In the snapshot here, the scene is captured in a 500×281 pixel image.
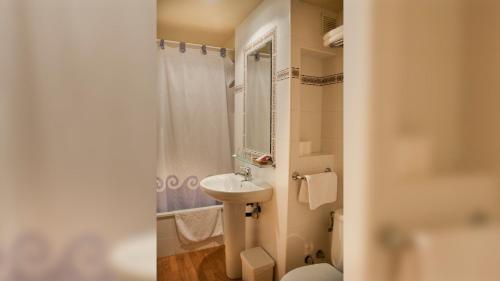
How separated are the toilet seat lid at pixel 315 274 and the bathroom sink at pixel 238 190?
577mm

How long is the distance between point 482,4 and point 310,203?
5.01ft

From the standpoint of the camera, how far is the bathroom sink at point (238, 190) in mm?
1910

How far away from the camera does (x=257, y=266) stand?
6.34 feet

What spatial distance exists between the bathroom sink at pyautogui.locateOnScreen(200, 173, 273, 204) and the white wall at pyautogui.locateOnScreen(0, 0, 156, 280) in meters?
1.19

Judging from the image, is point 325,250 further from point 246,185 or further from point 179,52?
point 179,52

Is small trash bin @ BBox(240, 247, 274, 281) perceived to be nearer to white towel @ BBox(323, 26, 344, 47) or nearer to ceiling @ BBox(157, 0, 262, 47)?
white towel @ BBox(323, 26, 344, 47)

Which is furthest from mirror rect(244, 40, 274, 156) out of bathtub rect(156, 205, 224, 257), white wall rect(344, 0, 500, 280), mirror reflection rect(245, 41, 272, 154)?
white wall rect(344, 0, 500, 280)

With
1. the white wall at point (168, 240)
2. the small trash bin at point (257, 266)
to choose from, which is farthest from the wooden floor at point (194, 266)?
the small trash bin at point (257, 266)

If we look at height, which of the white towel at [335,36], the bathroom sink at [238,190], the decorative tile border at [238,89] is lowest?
the bathroom sink at [238,190]

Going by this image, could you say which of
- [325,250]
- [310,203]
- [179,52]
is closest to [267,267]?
[325,250]

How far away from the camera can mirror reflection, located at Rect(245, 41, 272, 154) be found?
2135 mm

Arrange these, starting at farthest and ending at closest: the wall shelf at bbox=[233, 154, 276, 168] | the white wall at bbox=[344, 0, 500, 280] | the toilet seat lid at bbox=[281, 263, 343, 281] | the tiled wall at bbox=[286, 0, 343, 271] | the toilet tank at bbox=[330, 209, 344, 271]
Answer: the wall shelf at bbox=[233, 154, 276, 168]
the tiled wall at bbox=[286, 0, 343, 271]
the toilet tank at bbox=[330, 209, 344, 271]
the toilet seat lid at bbox=[281, 263, 343, 281]
the white wall at bbox=[344, 0, 500, 280]

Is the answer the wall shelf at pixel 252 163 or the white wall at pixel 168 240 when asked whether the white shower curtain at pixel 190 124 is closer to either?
the white wall at pixel 168 240

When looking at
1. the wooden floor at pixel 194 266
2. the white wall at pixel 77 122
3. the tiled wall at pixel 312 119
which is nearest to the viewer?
the white wall at pixel 77 122
